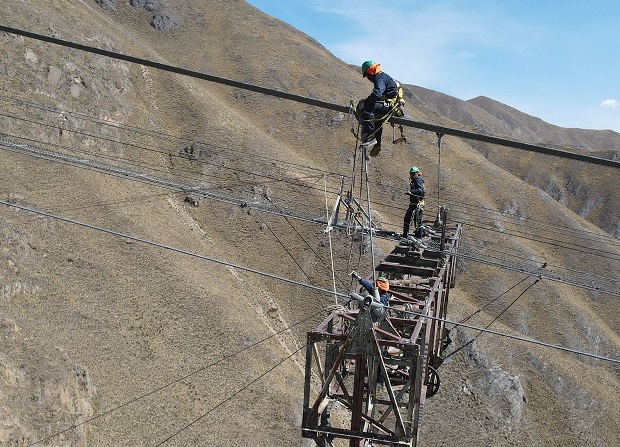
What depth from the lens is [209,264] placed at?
42156 millimetres

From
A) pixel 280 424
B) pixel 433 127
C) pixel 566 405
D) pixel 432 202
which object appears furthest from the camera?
pixel 432 202

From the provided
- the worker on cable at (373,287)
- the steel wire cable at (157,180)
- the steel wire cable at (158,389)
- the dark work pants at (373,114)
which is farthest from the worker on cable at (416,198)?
the steel wire cable at (158,389)

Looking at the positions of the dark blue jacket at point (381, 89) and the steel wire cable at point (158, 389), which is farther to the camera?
the steel wire cable at point (158, 389)

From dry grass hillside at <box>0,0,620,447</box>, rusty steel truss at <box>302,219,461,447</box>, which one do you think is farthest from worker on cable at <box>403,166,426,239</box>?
rusty steel truss at <box>302,219,461,447</box>

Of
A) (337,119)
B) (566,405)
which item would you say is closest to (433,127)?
(566,405)

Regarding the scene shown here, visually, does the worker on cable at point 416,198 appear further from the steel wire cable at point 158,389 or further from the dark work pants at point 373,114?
the steel wire cable at point 158,389

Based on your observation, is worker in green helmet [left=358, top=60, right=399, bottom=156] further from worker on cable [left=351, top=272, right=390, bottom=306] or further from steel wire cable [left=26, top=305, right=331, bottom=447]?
steel wire cable [left=26, top=305, right=331, bottom=447]

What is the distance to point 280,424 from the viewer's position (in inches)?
1163

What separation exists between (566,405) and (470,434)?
29.2 feet

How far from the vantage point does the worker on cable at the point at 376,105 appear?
11023mm

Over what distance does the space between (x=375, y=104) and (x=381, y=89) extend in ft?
1.02

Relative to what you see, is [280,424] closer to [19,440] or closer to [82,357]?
[82,357]

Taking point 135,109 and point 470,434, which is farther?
point 135,109

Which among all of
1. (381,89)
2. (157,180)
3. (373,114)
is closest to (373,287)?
(373,114)
